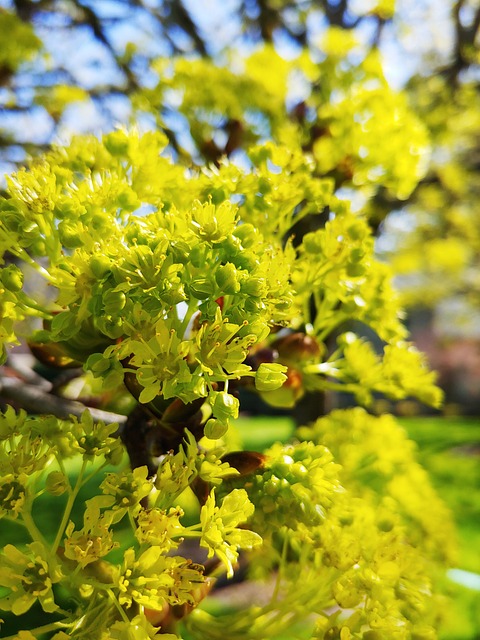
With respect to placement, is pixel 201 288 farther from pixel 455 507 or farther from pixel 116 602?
pixel 455 507

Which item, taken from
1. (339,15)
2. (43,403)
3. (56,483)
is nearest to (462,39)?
(339,15)

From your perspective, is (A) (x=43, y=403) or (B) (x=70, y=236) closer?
(B) (x=70, y=236)

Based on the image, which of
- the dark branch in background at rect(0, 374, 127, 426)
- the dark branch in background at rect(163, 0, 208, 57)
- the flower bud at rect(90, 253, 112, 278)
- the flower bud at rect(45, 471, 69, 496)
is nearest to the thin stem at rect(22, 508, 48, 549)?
the flower bud at rect(45, 471, 69, 496)

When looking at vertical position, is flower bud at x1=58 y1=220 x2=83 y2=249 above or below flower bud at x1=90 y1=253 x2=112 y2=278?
above

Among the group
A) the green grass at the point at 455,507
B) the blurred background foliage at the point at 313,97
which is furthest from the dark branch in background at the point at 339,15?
the green grass at the point at 455,507

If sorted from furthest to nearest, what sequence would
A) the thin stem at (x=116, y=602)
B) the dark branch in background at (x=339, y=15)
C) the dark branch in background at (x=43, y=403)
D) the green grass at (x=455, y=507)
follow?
the dark branch in background at (x=339, y=15)
the green grass at (x=455, y=507)
the dark branch in background at (x=43, y=403)
the thin stem at (x=116, y=602)

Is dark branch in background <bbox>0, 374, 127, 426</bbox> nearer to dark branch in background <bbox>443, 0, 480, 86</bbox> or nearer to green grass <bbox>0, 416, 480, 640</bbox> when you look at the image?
green grass <bbox>0, 416, 480, 640</bbox>

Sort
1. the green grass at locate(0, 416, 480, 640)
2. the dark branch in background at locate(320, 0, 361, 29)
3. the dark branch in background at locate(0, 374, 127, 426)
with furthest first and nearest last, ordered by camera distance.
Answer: the dark branch in background at locate(320, 0, 361, 29)
the green grass at locate(0, 416, 480, 640)
the dark branch in background at locate(0, 374, 127, 426)

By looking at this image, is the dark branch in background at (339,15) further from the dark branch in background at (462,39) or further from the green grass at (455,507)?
the green grass at (455,507)

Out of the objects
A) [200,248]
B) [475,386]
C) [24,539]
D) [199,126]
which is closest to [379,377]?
[200,248]

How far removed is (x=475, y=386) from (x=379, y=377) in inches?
603

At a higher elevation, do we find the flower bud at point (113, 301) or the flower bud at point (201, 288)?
the flower bud at point (201, 288)

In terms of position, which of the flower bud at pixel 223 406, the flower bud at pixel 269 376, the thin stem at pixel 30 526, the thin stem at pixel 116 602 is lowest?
the thin stem at pixel 116 602

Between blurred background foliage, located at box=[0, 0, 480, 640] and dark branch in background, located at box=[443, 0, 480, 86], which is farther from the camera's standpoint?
dark branch in background, located at box=[443, 0, 480, 86]
